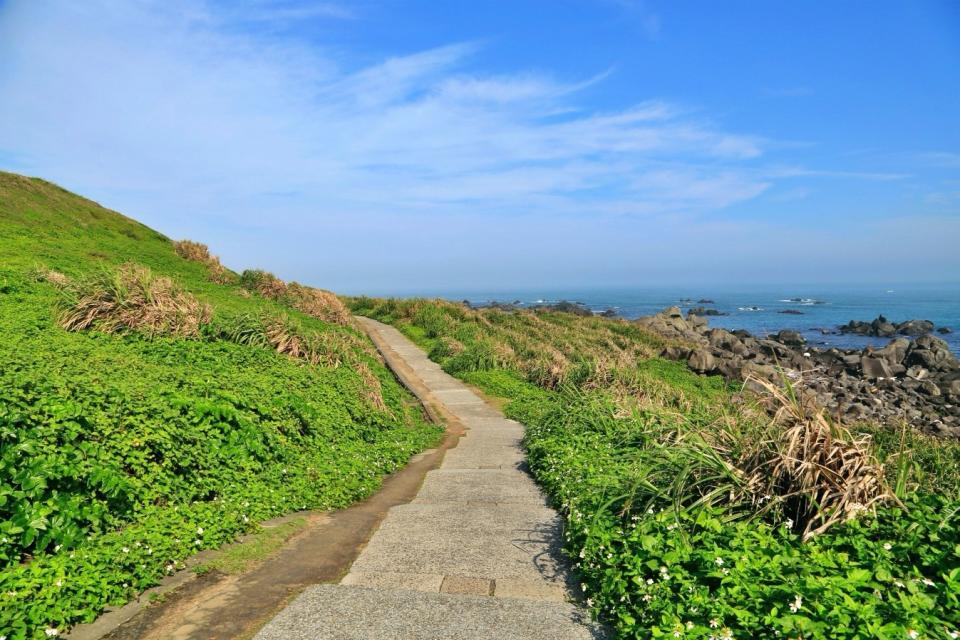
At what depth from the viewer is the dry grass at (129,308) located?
1006cm

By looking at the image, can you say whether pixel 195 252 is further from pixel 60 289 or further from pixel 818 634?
pixel 818 634

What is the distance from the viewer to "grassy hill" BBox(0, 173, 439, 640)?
13.7 feet

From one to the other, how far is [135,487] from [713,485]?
535 centimetres

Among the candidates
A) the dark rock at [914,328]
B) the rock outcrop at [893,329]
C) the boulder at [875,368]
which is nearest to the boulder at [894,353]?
the boulder at [875,368]

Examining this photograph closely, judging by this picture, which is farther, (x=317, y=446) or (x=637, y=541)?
(x=317, y=446)

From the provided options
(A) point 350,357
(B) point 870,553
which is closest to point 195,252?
(A) point 350,357

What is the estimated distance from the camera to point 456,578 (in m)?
4.71

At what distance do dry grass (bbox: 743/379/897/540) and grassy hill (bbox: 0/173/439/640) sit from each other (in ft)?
15.5

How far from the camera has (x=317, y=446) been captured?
8.09m

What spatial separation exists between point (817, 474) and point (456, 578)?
3.15 meters

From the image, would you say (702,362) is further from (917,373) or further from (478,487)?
(478,487)

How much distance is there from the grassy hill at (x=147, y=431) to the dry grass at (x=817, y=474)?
15.5 ft

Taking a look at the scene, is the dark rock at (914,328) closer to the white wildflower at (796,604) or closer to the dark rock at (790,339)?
the dark rock at (790,339)

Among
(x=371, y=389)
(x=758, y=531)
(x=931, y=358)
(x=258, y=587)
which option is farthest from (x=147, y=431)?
(x=931, y=358)
